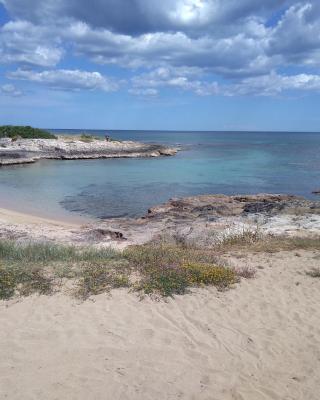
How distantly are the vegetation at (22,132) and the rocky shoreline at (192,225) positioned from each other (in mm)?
43691

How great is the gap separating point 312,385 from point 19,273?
5.67m

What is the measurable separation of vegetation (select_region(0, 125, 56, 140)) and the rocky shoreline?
1720 inches

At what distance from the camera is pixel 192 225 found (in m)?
15.4

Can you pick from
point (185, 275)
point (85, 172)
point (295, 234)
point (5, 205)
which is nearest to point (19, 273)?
point (185, 275)

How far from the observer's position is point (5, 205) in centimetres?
2325

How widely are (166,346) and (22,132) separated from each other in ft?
192

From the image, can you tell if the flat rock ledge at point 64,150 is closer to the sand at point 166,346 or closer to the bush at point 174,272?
the bush at point 174,272

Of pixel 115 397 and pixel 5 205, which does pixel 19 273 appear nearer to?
pixel 115 397

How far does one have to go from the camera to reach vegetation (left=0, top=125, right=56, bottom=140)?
59.0 m

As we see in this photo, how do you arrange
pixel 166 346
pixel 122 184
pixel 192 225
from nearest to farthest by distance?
pixel 166 346
pixel 192 225
pixel 122 184

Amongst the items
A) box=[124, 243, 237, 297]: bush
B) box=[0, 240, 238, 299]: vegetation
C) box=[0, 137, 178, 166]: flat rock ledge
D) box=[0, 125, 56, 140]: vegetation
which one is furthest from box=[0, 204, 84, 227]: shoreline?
box=[0, 125, 56, 140]: vegetation

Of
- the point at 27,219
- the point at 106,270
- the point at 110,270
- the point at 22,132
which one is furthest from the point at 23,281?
the point at 22,132

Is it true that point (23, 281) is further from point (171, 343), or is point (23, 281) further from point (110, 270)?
point (171, 343)

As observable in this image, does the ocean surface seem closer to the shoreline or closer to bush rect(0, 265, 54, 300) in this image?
the shoreline
